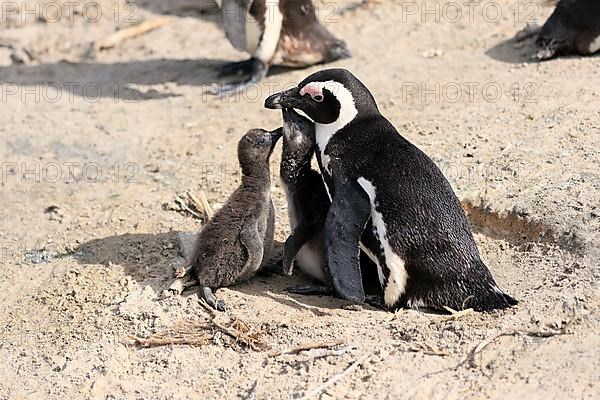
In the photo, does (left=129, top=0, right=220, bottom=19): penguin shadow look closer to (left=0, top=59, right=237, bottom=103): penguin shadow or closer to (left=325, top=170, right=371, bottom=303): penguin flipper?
(left=0, top=59, right=237, bottom=103): penguin shadow

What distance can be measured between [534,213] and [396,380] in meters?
1.57

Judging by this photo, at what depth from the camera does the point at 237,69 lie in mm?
7934

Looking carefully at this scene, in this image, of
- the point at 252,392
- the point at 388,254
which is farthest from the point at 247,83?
the point at 252,392

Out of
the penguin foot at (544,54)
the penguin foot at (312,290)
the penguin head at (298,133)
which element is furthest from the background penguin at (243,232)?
the penguin foot at (544,54)

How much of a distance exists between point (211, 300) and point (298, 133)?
0.95m

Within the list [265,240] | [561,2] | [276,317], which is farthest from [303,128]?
[561,2]

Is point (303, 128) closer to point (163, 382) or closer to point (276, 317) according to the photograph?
point (276, 317)

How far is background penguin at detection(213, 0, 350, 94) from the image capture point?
753 centimetres

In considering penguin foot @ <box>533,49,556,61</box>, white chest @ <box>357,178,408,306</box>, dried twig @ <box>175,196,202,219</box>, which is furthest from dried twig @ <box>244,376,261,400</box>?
penguin foot @ <box>533,49,556,61</box>

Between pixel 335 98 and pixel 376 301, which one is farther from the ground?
pixel 335 98

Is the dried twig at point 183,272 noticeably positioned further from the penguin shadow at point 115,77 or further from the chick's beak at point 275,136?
the penguin shadow at point 115,77

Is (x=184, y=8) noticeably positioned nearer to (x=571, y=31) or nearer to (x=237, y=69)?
(x=237, y=69)

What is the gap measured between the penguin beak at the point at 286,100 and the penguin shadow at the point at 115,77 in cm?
292

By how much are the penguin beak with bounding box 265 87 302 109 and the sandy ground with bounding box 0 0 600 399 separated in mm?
879
